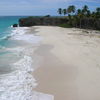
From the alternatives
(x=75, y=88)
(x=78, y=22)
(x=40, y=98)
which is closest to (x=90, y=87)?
(x=75, y=88)

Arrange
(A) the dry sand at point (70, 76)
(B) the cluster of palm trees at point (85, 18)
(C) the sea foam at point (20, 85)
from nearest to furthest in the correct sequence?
(C) the sea foam at point (20, 85)
(A) the dry sand at point (70, 76)
(B) the cluster of palm trees at point (85, 18)

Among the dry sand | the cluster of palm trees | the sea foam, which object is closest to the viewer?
the sea foam

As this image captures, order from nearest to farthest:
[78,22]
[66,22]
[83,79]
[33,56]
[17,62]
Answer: [83,79] → [17,62] → [33,56] → [78,22] → [66,22]

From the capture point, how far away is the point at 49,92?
29.1ft

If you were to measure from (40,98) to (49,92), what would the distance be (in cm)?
81

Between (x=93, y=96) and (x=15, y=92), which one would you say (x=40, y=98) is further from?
(x=93, y=96)

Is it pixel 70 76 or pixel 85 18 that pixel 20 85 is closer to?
pixel 70 76

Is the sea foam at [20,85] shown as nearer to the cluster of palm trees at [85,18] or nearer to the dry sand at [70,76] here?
the dry sand at [70,76]

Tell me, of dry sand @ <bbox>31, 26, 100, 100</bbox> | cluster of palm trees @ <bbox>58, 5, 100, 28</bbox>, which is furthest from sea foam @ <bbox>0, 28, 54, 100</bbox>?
cluster of palm trees @ <bbox>58, 5, 100, 28</bbox>

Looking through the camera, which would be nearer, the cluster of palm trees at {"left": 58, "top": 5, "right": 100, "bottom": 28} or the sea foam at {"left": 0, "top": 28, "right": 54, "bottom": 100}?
the sea foam at {"left": 0, "top": 28, "right": 54, "bottom": 100}

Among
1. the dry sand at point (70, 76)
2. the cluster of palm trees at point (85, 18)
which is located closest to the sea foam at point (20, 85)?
the dry sand at point (70, 76)

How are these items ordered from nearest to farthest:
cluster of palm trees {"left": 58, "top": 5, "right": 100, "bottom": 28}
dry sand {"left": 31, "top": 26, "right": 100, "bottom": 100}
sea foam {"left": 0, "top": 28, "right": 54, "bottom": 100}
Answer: sea foam {"left": 0, "top": 28, "right": 54, "bottom": 100}
dry sand {"left": 31, "top": 26, "right": 100, "bottom": 100}
cluster of palm trees {"left": 58, "top": 5, "right": 100, "bottom": 28}

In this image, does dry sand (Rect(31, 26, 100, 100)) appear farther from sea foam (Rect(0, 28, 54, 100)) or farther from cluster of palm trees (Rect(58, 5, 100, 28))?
cluster of palm trees (Rect(58, 5, 100, 28))

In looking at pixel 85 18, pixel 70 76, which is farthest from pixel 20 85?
pixel 85 18
